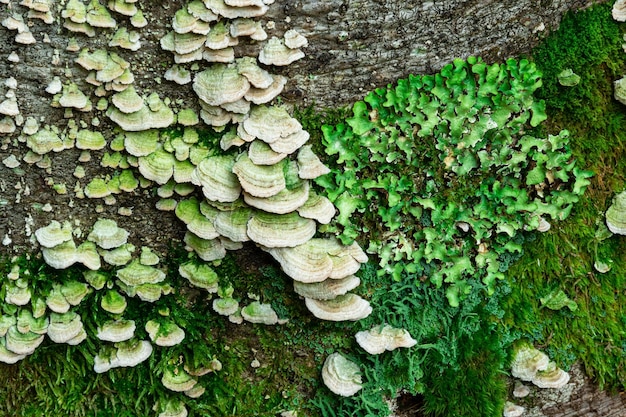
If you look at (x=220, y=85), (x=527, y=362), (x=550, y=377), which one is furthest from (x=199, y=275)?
(x=550, y=377)

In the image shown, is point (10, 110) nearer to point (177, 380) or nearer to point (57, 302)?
point (57, 302)

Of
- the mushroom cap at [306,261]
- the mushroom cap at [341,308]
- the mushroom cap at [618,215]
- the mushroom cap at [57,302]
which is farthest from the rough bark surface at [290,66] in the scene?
the mushroom cap at [618,215]

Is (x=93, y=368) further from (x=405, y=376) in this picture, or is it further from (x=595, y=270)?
(x=595, y=270)

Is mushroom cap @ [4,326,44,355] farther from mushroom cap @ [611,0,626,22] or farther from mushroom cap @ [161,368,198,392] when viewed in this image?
mushroom cap @ [611,0,626,22]

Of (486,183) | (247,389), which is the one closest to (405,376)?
(247,389)

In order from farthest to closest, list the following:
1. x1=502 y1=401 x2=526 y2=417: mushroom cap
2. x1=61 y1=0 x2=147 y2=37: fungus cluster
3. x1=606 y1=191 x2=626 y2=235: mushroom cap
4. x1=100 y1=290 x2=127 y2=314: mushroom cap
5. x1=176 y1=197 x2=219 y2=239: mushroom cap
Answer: x1=502 y1=401 x2=526 y2=417: mushroom cap < x1=606 y1=191 x2=626 y2=235: mushroom cap < x1=100 y1=290 x2=127 y2=314: mushroom cap < x1=176 y1=197 x2=219 y2=239: mushroom cap < x1=61 y1=0 x2=147 y2=37: fungus cluster

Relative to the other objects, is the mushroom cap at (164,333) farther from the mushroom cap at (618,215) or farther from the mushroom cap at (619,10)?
the mushroom cap at (619,10)

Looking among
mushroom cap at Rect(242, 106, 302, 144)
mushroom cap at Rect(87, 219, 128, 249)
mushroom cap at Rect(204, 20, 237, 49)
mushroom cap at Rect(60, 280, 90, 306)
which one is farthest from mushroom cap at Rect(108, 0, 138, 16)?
mushroom cap at Rect(60, 280, 90, 306)
